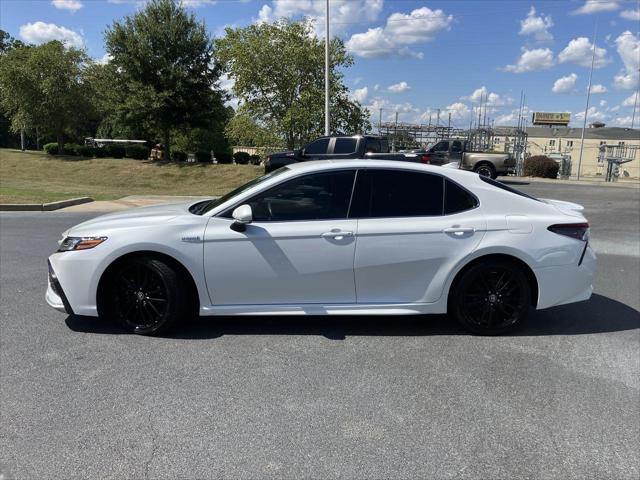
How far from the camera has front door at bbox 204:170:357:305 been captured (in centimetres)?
421

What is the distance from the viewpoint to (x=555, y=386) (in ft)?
11.9

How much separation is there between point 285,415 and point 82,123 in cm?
3422

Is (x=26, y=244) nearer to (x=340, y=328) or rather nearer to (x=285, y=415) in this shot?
(x=340, y=328)

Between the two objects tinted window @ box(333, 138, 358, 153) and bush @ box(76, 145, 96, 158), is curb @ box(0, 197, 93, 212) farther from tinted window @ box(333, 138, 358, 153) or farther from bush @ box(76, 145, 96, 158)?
bush @ box(76, 145, 96, 158)

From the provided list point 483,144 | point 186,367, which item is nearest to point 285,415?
point 186,367

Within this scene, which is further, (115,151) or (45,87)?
(115,151)

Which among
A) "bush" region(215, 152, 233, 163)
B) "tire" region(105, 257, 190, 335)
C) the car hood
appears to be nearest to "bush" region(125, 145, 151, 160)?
"bush" region(215, 152, 233, 163)

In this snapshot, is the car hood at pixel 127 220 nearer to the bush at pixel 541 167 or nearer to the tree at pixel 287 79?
the tree at pixel 287 79

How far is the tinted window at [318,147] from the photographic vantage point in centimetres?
1584

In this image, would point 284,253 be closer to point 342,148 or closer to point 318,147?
point 342,148

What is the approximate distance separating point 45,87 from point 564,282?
3103cm

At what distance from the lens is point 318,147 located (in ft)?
52.4

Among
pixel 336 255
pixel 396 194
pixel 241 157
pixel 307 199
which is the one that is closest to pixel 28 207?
pixel 307 199

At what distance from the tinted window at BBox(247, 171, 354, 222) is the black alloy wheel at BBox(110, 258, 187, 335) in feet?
2.94
